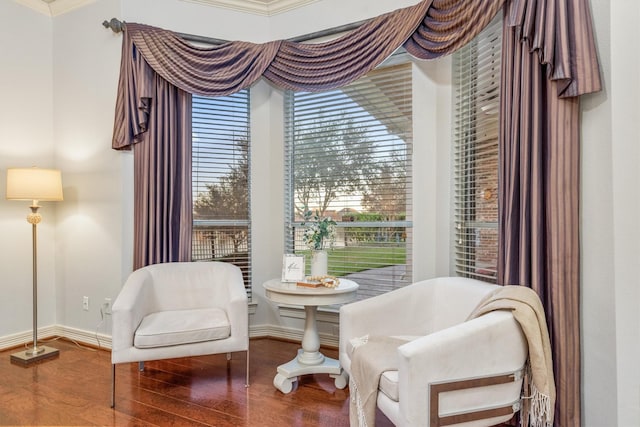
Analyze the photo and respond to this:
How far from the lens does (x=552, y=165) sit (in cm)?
187

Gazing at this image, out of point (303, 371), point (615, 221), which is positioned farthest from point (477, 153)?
point (303, 371)

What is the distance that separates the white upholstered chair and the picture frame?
0.30 meters

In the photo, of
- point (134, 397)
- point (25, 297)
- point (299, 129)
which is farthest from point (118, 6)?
point (134, 397)

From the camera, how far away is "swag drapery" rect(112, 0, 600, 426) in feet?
5.89

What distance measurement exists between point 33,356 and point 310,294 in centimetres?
221

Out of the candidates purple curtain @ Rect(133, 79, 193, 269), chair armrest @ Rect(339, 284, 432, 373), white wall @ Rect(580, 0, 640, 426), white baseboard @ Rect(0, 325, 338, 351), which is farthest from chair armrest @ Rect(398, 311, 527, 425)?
purple curtain @ Rect(133, 79, 193, 269)

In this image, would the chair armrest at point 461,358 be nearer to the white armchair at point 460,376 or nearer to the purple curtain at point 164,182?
the white armchair at point 460,376

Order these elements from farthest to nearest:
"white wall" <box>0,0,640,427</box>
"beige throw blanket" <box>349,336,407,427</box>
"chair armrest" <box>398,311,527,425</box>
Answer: "white wall" <box>0,0,640,427</box>
"beige throw blanket" <box>349,336,407,427</box>
"chair armrest" <box>398,311,527,425</box>

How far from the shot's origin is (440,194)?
2889 mm

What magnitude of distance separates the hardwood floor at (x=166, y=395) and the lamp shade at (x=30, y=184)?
1.23 metres

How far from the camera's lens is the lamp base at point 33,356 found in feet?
9.70

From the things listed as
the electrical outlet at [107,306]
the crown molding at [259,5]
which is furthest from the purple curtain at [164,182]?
the crown molding at [259,5]

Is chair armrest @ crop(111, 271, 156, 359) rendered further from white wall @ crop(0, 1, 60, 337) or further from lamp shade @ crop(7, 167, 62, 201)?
white wall @ crop(0, 1, 60, 337)

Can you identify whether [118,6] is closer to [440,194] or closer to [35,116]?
[35,116]
